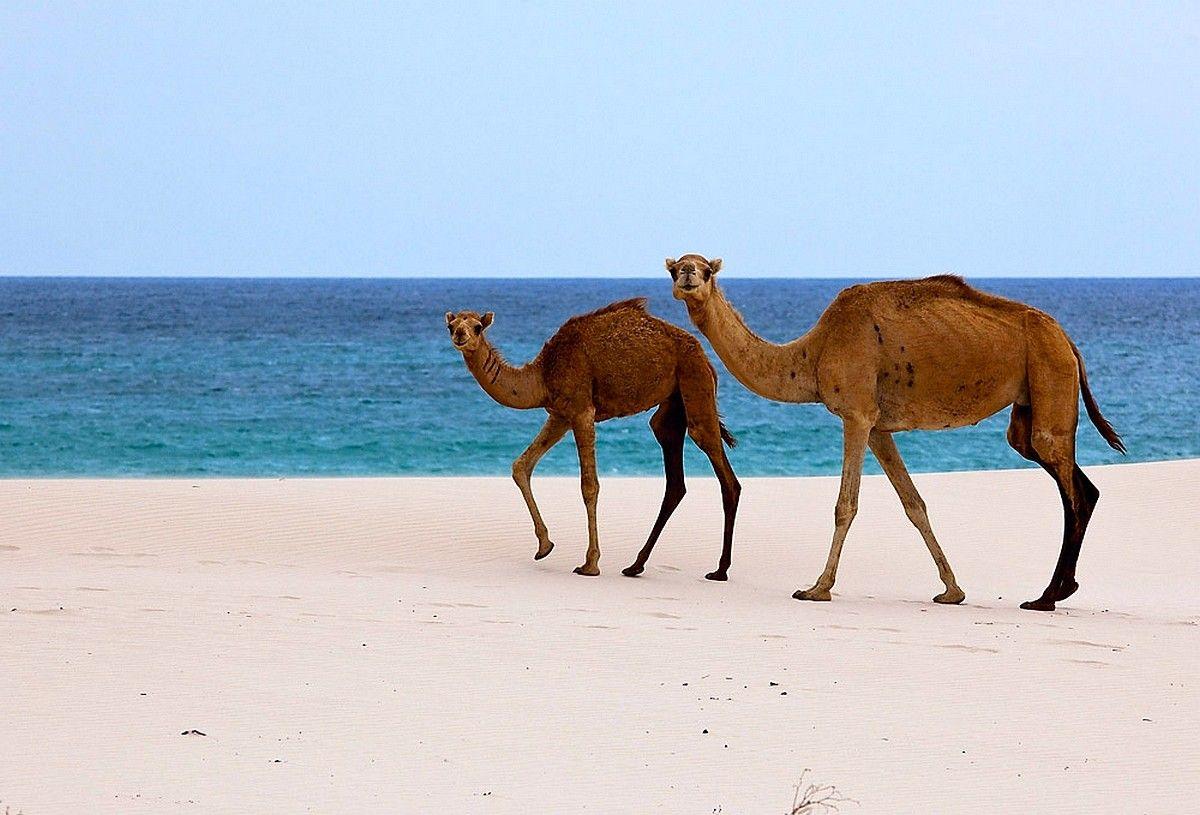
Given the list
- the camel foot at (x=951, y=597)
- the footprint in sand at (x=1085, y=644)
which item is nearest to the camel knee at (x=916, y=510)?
the camel foot at (x=951, y=597)

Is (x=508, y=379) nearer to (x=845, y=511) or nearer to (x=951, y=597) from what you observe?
(x=845, y=511)

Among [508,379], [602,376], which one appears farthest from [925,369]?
[508,379]

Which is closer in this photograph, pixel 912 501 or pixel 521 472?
pixel 912 501

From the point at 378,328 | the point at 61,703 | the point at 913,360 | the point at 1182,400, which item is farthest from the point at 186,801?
the point at 378,328

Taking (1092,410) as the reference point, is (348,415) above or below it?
below

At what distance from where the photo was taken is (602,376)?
11008 mm

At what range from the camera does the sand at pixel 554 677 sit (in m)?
5.96

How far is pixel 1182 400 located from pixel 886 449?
3281 cm

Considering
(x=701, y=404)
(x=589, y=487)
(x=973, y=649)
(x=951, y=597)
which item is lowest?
(x=951, y=597)

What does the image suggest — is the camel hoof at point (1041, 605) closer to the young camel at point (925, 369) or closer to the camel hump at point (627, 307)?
the young camel at point (925, 369)

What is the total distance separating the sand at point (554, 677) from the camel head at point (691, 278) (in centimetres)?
200

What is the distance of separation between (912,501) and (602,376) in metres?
2.32

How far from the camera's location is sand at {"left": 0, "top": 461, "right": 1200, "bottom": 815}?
19.6ft

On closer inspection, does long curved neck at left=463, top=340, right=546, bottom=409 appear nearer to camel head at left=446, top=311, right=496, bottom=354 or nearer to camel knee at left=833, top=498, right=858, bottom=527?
camel head at left=446, top=311, right=496, bottom=354
